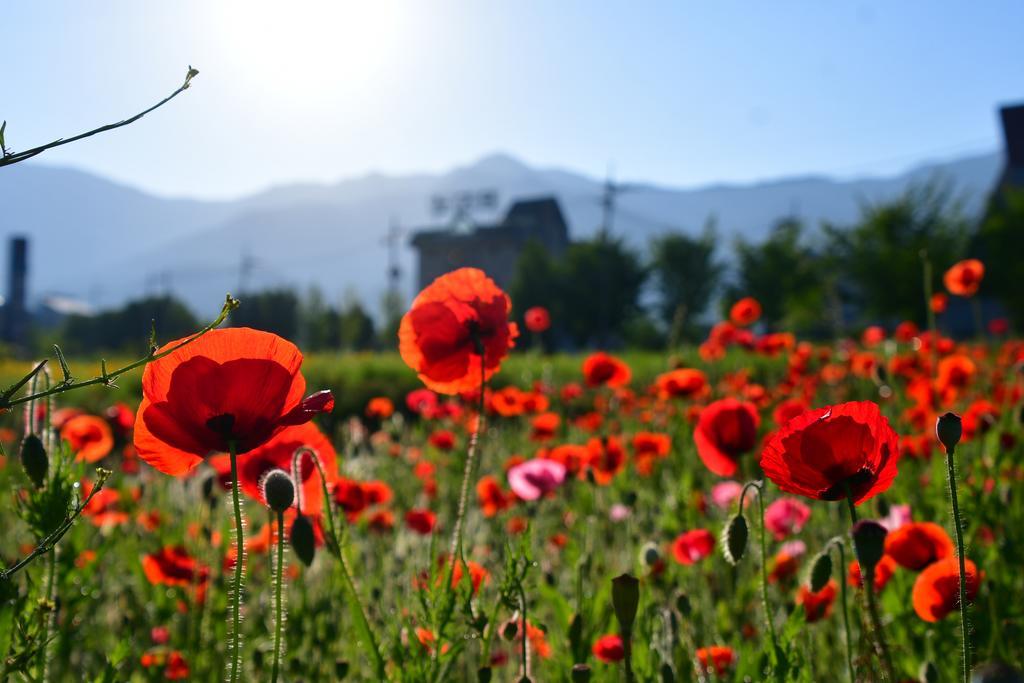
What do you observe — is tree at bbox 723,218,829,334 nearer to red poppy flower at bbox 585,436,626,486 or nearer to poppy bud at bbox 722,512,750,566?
red poppy flower at bbox 585,436,626,486

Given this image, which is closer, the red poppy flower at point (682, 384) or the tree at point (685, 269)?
the red poppy flower at point (682, 384)

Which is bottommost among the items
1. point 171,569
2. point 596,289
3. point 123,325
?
point 123,325

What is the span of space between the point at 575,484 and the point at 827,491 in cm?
214

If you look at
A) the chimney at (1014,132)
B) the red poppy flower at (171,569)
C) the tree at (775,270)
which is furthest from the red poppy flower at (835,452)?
the chimney at (1014,132)

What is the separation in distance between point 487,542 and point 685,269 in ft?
125

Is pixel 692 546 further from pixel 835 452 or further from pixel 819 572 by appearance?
pixel 835 452

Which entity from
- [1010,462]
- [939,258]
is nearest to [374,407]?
[1010,462]

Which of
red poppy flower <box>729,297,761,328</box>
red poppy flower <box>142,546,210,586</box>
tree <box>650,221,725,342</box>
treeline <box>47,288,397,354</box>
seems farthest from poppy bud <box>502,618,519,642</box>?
treeline <box>47,288,397,354</box>

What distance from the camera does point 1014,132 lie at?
33844 mm

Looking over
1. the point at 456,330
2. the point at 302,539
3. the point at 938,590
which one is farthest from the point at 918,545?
the point at 302,539

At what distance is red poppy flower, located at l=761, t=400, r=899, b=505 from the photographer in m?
0.79

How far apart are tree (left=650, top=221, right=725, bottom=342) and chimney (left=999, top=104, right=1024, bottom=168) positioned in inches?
488

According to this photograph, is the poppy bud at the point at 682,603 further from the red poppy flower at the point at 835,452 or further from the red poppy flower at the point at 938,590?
the red poppy flower at the point at 835,452

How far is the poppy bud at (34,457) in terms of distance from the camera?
0.95 m
